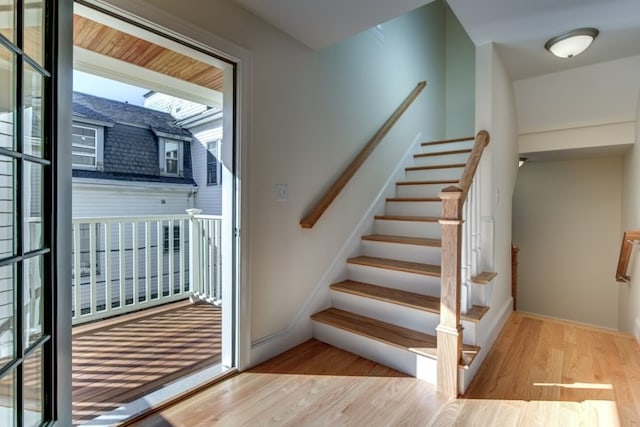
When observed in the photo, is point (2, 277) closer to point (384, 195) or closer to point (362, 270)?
point (362, 270)

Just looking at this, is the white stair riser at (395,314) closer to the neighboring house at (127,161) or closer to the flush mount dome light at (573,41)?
the flush mount dome light at (573,41)

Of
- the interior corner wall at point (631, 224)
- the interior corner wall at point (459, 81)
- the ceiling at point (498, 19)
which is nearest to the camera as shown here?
the ceiling at point (498, 19)

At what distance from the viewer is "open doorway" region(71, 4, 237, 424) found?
188cm

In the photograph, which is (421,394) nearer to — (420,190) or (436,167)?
(420,190)

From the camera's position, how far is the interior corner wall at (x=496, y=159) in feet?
7.66

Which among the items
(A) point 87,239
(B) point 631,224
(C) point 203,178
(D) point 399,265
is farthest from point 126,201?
(B) point 631,224

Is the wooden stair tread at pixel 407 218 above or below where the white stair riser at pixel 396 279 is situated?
above

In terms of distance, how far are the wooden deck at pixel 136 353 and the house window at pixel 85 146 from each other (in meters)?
3.50

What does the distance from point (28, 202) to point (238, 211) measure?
1.04 meters

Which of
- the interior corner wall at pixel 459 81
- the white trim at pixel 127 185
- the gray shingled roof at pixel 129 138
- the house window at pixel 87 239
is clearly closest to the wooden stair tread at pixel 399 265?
the house window at pixel 87 239

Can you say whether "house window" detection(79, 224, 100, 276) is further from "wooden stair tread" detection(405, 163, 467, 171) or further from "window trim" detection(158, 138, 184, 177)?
"wooden stair tread" detection(405, 163, 467, 171)

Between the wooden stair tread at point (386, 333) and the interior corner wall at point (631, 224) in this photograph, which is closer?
the wooden stair tread at point (386, 333)

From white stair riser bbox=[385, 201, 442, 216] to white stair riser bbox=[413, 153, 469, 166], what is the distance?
695 millimetres

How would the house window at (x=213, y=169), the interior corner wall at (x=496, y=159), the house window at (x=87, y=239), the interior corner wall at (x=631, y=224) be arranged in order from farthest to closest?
the house window at (x=213, y=169) < the house window at (x=87, y=239) < the interior corner wall at (x=631, y=224) < the interior corner wall at (x=496, y=159)
